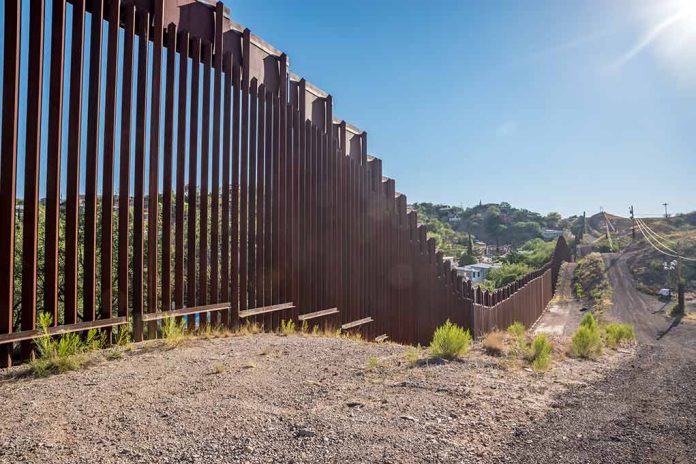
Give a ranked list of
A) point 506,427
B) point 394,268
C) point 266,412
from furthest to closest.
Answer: point 394,268 → point 506,427 → point 266,412

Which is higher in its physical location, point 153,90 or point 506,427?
point 153,90

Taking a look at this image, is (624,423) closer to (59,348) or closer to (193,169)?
(59,348)

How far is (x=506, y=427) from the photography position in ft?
14.6

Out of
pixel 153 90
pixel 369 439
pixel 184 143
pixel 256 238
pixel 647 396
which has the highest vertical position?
pixel 153 90

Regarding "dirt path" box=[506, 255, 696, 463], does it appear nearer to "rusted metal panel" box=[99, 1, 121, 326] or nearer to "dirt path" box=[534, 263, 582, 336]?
"rusted metal panel" box=[99, 1, 121, 326]

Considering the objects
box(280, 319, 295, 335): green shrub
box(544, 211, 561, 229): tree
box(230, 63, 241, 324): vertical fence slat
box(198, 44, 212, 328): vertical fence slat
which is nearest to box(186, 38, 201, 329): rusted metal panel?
box(198, 44, 212, 328): vertical fence slat

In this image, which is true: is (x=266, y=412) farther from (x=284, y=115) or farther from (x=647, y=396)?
(x=284, y=115)

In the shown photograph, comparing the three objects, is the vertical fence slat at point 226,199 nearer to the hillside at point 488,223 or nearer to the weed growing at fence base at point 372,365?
the weed growing at fence base at point 372,365

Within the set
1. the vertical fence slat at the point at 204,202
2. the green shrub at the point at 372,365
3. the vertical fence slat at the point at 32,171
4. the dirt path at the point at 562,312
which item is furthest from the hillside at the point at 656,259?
the vertical fence slat at the point at 32,171

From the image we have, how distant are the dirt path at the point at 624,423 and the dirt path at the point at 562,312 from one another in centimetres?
1487

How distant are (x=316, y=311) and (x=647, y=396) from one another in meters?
6.17

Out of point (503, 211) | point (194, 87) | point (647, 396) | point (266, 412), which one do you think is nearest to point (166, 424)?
point (266, 412)

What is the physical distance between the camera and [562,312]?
37500mm

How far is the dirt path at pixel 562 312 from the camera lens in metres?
29.7
